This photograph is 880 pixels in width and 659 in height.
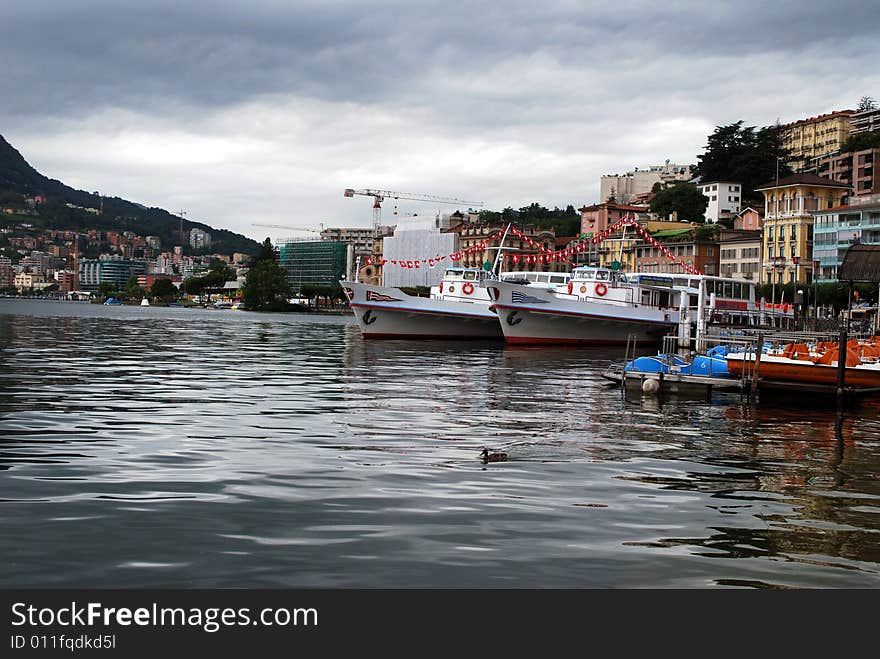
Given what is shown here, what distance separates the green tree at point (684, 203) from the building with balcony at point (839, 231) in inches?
1461

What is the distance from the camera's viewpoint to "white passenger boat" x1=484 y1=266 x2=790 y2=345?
162ft

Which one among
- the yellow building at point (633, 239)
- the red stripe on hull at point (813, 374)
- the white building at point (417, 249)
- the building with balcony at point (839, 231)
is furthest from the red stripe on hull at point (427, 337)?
the white building at point (417, 249)

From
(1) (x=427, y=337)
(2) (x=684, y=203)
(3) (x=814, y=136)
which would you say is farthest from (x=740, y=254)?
(3) (x=814, y=136)

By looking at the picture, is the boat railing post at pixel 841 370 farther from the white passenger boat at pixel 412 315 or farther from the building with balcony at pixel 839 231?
the building with balcony at pixel 839 231

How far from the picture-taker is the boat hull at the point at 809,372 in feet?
74.3

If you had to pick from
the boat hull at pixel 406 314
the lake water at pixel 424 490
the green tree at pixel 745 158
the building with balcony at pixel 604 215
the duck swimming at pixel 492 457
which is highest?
the green tree at pixel 745 158

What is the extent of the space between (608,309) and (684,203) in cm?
7425

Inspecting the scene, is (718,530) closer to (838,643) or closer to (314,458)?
(838,643)

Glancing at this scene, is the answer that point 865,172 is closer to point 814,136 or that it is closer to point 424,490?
point 814,136

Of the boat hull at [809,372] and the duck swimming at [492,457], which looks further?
the boat hull at [809,372]

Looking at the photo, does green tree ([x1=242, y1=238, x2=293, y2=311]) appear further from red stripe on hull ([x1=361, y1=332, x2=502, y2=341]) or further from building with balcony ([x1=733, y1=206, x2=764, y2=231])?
red stripe on hull ([x1=361, y1=332, x2=502, y2=341])

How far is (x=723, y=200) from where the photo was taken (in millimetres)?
116562

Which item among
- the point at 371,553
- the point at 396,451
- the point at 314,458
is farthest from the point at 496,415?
the point at 371,553

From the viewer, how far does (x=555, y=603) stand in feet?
23.4
